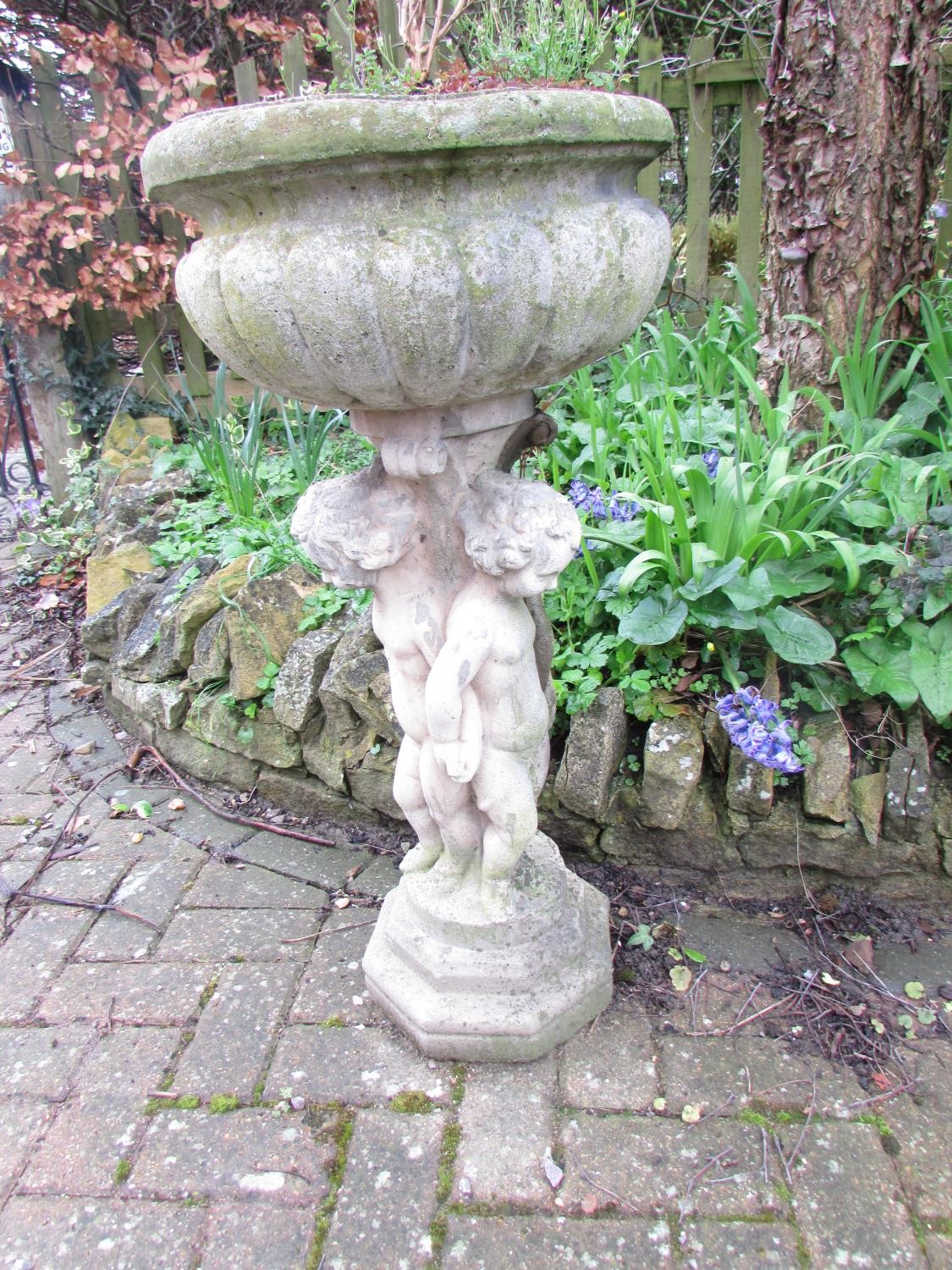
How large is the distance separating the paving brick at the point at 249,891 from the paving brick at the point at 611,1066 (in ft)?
2.51

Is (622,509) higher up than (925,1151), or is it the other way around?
(622,509)

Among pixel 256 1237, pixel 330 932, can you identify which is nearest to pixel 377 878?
pixel 330 932

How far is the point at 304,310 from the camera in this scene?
1160mm

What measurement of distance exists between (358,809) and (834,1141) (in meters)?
1.44

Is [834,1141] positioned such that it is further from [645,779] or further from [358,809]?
[358,809]

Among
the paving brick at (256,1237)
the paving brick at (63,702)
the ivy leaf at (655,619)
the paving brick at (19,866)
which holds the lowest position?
the paving brick at (63,702)

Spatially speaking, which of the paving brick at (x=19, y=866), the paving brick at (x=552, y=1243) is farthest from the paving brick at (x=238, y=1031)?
the paving brick at (x=19, y=866)

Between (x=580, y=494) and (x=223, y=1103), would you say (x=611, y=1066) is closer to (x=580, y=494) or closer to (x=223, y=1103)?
(x=223, y=1103)

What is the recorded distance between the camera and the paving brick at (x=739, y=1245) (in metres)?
1.43

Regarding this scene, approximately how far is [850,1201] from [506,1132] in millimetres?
617

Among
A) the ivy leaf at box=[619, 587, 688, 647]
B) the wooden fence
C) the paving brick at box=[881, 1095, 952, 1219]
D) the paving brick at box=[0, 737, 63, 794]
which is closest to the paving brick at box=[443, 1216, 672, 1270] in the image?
the paving brick at box=[881, 1095, 952, 1219]

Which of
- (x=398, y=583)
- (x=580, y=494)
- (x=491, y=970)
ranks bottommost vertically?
(x=491, y=970)

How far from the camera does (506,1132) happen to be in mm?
1658

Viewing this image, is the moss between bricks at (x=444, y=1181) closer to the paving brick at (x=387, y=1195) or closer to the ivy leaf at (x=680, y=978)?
the paving brick at (x=387, y=1195)
